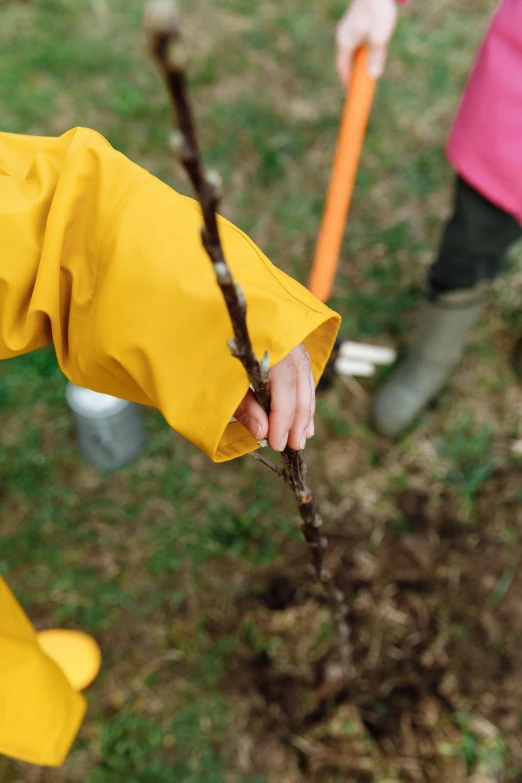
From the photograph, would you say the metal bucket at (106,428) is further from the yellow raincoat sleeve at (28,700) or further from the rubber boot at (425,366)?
the rubber boot at (425,366)

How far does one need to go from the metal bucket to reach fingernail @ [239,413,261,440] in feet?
3.27

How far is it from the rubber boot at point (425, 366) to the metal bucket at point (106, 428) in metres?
0.79

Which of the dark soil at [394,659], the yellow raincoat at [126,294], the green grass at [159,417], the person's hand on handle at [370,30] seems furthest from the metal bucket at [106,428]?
the person's hand on handle at [370,30]

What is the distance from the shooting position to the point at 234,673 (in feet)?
5.62

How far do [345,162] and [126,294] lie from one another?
3.10 feet

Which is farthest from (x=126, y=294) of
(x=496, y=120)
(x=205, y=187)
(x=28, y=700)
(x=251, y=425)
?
(x=496, y=120)

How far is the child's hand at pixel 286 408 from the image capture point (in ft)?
2.70

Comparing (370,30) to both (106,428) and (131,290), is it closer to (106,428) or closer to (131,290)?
(131,290)

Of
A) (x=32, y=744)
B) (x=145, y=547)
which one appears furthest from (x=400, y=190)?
(x=32, y=744)

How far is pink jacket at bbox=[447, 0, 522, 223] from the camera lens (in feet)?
4.67

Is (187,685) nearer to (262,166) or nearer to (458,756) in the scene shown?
(458,756)

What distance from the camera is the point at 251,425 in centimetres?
85

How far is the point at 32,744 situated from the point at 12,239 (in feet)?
2.86

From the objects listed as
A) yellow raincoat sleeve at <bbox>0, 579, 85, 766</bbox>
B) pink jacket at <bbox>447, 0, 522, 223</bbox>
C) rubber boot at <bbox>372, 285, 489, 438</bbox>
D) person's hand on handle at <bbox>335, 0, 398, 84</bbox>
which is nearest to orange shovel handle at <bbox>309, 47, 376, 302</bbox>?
person's hand on handle at <bbox>335, 0, 398, 84</bbox>
